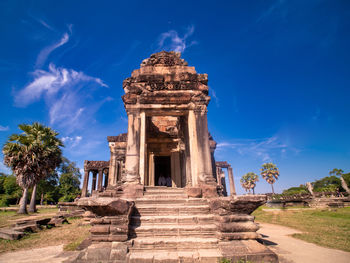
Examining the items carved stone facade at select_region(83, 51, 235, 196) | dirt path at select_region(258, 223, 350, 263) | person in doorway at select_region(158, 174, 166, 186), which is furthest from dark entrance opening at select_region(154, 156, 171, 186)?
dirt path at select_region(258, 223, 350, 263)

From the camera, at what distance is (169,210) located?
5.25 meters

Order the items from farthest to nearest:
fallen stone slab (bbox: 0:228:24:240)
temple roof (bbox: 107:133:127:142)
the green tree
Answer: the green tree, temple roof (bbox: 107:133:127:142), fallen stone slab (bbox: 0:228:24:240)

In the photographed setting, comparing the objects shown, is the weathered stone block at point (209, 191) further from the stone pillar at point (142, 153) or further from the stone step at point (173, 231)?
the stone pillar at point (142, 153)

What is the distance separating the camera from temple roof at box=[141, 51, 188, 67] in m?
9.18

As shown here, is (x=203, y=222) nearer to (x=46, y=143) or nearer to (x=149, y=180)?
(x=149, y=180)

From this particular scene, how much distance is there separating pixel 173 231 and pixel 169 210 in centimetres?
91

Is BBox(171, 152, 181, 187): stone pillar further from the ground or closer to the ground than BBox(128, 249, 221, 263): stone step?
further from the ground

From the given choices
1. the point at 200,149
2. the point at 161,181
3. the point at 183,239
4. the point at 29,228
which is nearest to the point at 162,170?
the point at 161,181

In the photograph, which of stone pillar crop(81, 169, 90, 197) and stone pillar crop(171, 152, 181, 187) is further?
stone pillar crop(81, 169, 90, 197)

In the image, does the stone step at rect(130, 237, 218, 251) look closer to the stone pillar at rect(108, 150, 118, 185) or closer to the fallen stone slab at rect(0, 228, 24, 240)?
the fallen stone slab at rect(0, 228, 24, 240)

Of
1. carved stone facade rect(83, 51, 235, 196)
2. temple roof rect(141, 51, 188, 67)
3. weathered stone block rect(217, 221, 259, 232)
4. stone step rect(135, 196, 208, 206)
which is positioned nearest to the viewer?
weathered stone block rect(217, 221, 259, 232)

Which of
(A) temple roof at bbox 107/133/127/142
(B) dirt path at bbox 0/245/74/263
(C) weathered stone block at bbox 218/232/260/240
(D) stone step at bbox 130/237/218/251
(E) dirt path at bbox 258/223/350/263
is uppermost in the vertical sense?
(A) temple roof at bbox 107/133/127/142

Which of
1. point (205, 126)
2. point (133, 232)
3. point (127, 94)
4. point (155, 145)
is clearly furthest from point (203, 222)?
point (155, 145)

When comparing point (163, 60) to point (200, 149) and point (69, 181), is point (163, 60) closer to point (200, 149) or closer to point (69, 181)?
point (200, 149)
